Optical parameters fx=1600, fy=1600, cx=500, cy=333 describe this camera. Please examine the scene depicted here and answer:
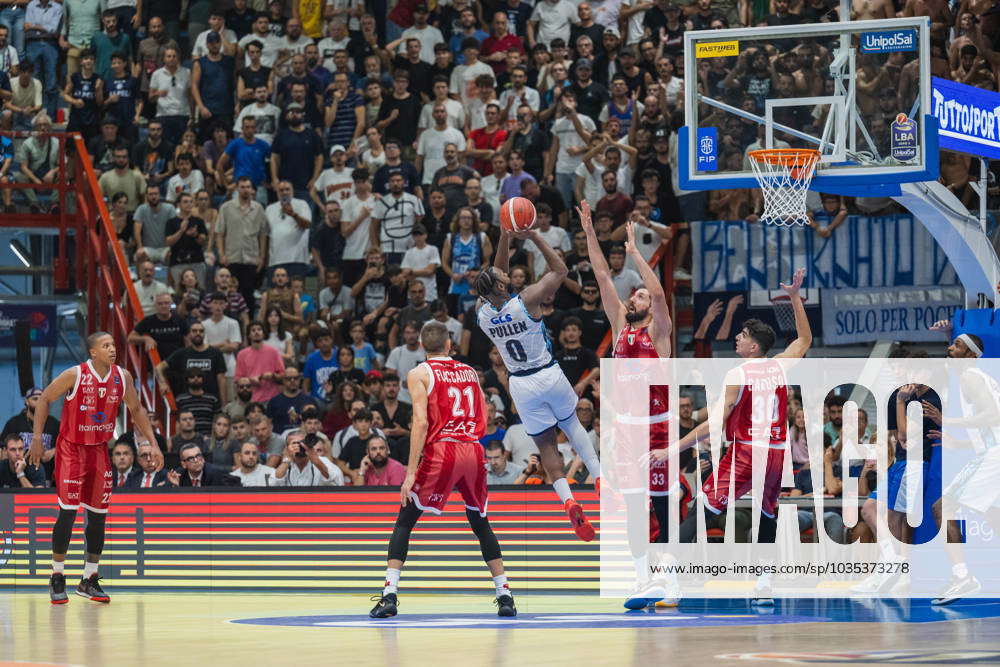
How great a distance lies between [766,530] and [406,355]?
6.47m

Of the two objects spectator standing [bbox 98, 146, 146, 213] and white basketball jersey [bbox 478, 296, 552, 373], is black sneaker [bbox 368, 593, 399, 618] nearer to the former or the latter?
white basketball jersey [bbox 478, 296, 552, 373]

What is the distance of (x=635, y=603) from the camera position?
12.0 m

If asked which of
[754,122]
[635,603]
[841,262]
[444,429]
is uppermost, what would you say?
[754,122]

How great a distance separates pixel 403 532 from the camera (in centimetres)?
1138

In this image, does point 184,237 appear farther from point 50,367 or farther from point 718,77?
point 718,77

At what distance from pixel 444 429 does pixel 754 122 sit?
4764 mm

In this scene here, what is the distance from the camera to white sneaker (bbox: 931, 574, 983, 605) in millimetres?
12052

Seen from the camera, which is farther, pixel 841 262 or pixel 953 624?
pixel 841 262

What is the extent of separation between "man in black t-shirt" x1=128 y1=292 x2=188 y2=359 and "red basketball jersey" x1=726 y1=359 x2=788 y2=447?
28.1 feet

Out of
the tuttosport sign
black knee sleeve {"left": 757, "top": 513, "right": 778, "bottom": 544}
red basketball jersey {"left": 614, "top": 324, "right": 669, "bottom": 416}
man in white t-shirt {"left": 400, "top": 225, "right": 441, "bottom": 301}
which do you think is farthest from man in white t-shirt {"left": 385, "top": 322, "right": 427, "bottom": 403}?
black knee sleeve {"left": 757, "top": 513, "right": 778, "bottom": 544}

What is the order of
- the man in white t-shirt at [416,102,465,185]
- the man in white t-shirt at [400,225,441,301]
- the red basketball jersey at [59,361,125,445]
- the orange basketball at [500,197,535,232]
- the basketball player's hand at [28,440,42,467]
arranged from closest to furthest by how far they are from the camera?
the orange basketball at [500,197,535,232], the basketball player's hand at [28,440,42,467], the red basketball jersey at [59,361,125,445], the man in white t-shirt at [400,225,441,301], the man in white t-shirt at [416,102,465,185]

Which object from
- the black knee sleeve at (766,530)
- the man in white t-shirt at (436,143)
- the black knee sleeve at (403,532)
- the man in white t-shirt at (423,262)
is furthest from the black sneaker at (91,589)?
the man in white t-shirt at (436,143)

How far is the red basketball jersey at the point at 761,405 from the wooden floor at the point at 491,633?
1.30 metres

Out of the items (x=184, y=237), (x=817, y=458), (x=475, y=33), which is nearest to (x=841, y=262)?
(x=817, y=458)
